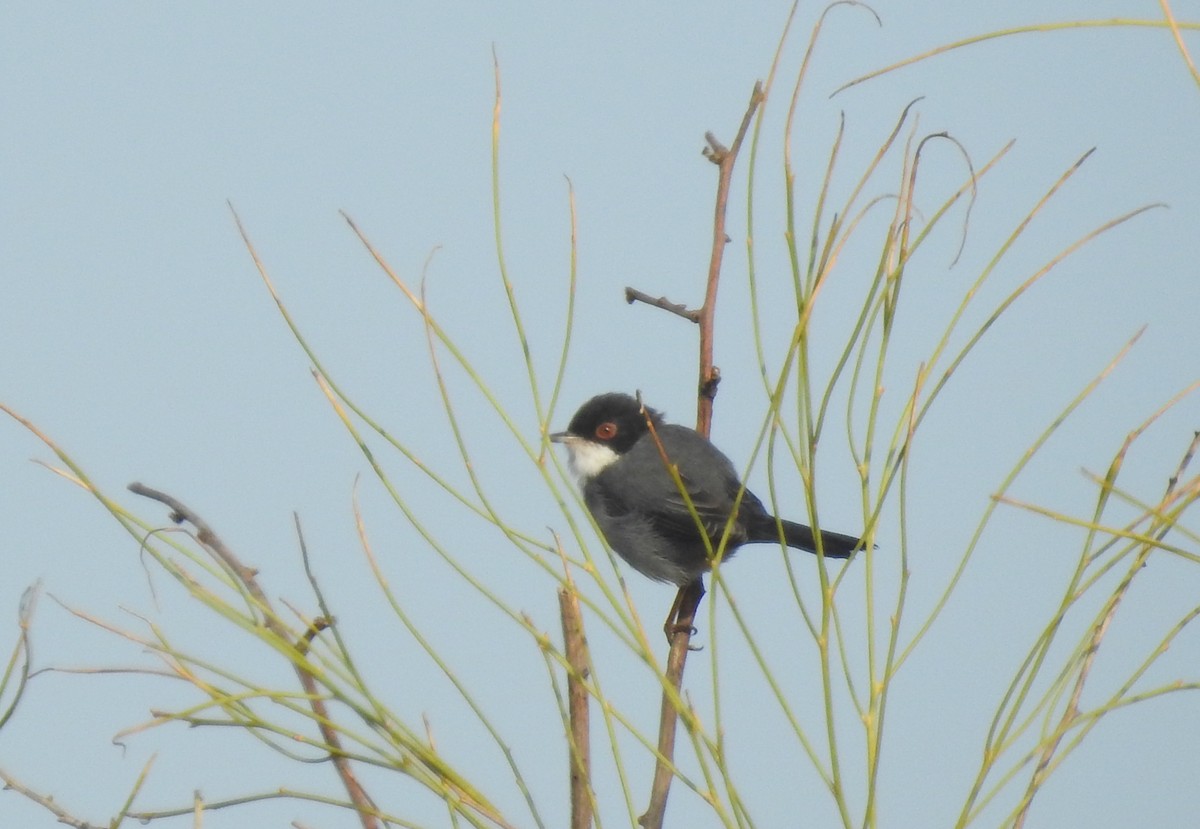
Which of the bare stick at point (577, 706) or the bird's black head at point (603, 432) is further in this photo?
the bird's black head at point (603, 432)

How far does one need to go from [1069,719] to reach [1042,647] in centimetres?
11

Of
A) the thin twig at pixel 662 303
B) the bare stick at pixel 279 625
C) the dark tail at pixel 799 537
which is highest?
the dark tail at pixel 799 537

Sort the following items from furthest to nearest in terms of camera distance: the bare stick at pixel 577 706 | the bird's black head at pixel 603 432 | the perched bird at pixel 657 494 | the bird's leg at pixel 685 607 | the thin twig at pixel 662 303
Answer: the bird's black head at pixel 603 432, the perched bird at pixel 657 494, the bird's leg at pixel 685 607, the thin twig at pixel 662 303, the bare stick at pixel 577 706

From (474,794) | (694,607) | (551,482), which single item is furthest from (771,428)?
(694,607)

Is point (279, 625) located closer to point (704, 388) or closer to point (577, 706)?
point (577, 706)

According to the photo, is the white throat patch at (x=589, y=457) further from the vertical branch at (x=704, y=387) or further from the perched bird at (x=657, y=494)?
the vertical branch at (x=704, y=387)

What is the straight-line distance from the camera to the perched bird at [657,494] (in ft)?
16.9

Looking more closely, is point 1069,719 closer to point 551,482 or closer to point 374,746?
point 551,482

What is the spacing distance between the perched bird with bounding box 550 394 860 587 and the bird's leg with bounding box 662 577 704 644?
220mm

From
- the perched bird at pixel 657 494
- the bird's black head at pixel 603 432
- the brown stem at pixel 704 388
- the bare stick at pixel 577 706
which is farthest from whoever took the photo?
the bird's black head at pixel 603 432

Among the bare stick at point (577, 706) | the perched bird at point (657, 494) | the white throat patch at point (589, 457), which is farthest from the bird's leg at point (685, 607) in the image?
the bare stick at point (577, 706)

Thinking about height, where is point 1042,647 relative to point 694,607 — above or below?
below

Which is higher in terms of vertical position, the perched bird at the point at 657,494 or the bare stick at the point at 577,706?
the perched bird at the point at 657,494

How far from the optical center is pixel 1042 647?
1598 mm
